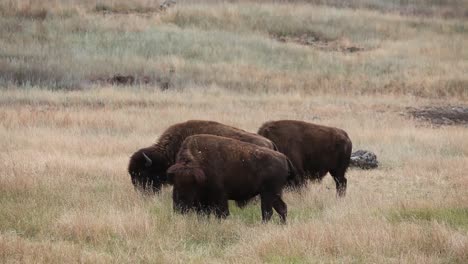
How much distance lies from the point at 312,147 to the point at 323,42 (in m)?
28.2

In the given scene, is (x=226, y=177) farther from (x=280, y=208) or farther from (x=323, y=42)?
(x=323, y=42)

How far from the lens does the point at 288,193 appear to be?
10.8 meters

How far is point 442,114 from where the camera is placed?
24438 millimetres

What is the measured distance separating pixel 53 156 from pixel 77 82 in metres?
14.7

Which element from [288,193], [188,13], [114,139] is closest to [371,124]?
[114,139]

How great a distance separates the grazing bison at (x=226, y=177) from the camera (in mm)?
8789

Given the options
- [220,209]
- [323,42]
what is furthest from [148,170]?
[323,42]

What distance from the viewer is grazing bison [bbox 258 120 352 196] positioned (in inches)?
430

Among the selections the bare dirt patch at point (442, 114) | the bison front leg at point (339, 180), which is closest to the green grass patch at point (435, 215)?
the bison front leg at point (339, 180)

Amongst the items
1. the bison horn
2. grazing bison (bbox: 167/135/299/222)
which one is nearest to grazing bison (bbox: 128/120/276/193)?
the bison horn

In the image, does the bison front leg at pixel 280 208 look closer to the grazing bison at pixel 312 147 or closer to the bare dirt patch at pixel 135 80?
the grazing bison at pixel 312 147

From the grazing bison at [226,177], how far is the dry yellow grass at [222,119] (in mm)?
289

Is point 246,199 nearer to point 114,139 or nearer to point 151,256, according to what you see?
point 151,256

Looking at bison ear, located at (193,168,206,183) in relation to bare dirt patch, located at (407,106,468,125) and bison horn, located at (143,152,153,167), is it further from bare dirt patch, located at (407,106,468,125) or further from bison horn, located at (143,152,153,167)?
bare dirt patch, located at (407,106,468,125)
